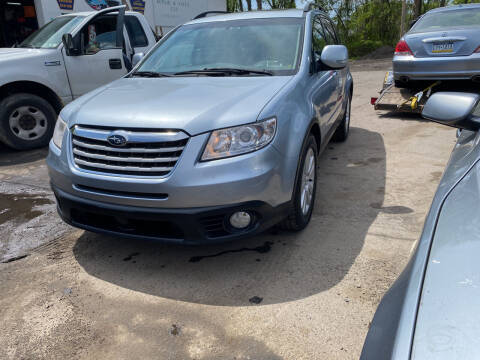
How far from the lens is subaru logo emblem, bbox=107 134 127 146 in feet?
8.16

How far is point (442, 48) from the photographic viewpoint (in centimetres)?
613

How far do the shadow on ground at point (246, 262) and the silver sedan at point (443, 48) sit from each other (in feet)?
12.0

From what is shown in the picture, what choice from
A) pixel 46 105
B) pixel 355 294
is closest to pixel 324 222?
pixel 355 294

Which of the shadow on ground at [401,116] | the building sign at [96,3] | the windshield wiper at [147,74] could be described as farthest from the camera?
the building sign at [96,3]

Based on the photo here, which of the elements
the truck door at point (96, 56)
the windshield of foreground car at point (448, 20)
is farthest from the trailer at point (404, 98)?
the truck door at point (96, 56)

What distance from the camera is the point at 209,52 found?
12.1ft

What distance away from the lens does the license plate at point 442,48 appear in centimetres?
607

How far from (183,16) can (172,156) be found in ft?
45.2

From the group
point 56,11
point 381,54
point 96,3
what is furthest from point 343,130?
point 381,54

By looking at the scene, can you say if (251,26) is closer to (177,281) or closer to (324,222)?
(324,222)

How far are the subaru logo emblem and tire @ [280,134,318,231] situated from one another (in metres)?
1.18

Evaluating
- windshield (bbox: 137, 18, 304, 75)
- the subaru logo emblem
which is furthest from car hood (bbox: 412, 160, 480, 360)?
windshield (bbox: 137, 18, 304, 75)

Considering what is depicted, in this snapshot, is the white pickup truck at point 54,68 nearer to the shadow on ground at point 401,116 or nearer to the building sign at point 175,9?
the shadow on ground at point 401,116

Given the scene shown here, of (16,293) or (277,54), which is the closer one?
(16,293)
